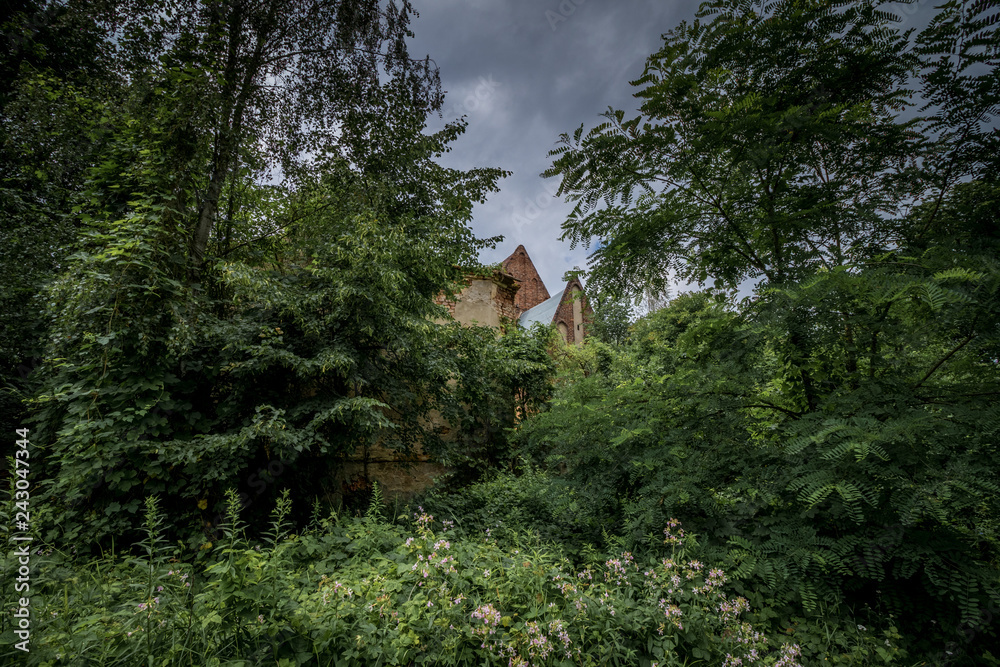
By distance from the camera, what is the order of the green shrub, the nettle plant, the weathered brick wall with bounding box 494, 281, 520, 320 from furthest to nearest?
the weathered brick wall with bounding box 494, 281, 520, 320 < the nettle plant < the green shrub

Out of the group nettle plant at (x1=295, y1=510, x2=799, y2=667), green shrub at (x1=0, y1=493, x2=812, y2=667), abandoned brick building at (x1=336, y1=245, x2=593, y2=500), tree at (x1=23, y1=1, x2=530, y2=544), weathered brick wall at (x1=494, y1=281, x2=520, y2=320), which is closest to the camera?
green shrub at (x1=0, y1=493, x2=812, y2=667)

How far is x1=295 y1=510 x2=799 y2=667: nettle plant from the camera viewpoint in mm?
2217

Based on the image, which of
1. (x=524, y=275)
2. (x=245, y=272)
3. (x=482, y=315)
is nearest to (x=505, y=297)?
(x=482, y=315)

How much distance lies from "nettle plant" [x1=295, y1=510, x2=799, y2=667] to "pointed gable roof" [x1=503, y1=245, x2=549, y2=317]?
20.8 m

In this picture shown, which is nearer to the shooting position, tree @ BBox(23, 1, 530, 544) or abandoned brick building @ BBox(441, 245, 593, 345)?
tree @ BBox(23, 1, 530, 544)

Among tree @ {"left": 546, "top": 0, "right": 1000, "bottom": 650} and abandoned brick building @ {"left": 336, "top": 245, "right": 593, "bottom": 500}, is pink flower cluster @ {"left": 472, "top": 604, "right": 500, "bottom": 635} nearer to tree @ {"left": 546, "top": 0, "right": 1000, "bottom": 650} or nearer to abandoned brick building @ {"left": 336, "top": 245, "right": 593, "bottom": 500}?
tree @ {"left": 546, "top": 0, "right": 1000, "bottom": 650}

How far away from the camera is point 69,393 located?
12.9 ft

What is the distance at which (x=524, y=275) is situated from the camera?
24188mm

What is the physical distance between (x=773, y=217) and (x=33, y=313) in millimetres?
8787

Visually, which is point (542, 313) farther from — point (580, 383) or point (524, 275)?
point (580, 383)

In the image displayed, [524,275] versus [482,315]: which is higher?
[524,275]

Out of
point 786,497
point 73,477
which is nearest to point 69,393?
point 73,477

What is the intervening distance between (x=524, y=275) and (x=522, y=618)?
22.3 m

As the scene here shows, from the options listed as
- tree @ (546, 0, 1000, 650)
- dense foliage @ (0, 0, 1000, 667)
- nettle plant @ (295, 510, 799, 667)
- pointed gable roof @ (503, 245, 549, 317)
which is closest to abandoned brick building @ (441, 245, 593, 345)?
pointed gable roof @ (503, 245, 549, 317)
